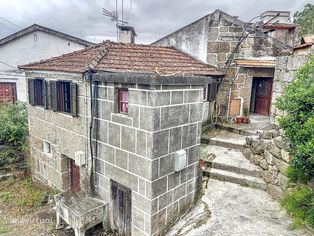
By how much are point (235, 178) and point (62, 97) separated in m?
6.93

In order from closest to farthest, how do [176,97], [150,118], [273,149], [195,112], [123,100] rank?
[150,118] → [176,97] → [123,100] → [195,112] → [273,149]

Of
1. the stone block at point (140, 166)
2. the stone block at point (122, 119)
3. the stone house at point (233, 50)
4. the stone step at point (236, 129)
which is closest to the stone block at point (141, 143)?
the stone block at point (140, 166)

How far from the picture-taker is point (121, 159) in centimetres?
705

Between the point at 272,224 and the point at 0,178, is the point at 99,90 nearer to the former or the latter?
the point at 272,224

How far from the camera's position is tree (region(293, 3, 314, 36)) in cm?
3049

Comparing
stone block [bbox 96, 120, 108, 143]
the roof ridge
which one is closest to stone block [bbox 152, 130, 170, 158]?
stone block [bbox 96, 120, 108, 143]

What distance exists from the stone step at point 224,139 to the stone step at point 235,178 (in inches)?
67.0

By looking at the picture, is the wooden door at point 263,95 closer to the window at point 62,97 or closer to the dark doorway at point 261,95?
the dark doorway at point 261,95

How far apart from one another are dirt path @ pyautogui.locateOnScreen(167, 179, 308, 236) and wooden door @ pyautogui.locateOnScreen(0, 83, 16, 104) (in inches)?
611

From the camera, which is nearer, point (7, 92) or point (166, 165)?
point (166, 165)

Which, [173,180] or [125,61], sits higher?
[125,61]

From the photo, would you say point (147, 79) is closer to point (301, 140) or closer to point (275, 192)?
point (301, 140)

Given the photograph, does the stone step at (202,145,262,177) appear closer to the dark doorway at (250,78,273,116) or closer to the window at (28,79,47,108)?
the dark doorway at (250,78,273,116)

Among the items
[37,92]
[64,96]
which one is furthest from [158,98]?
[37,92]
